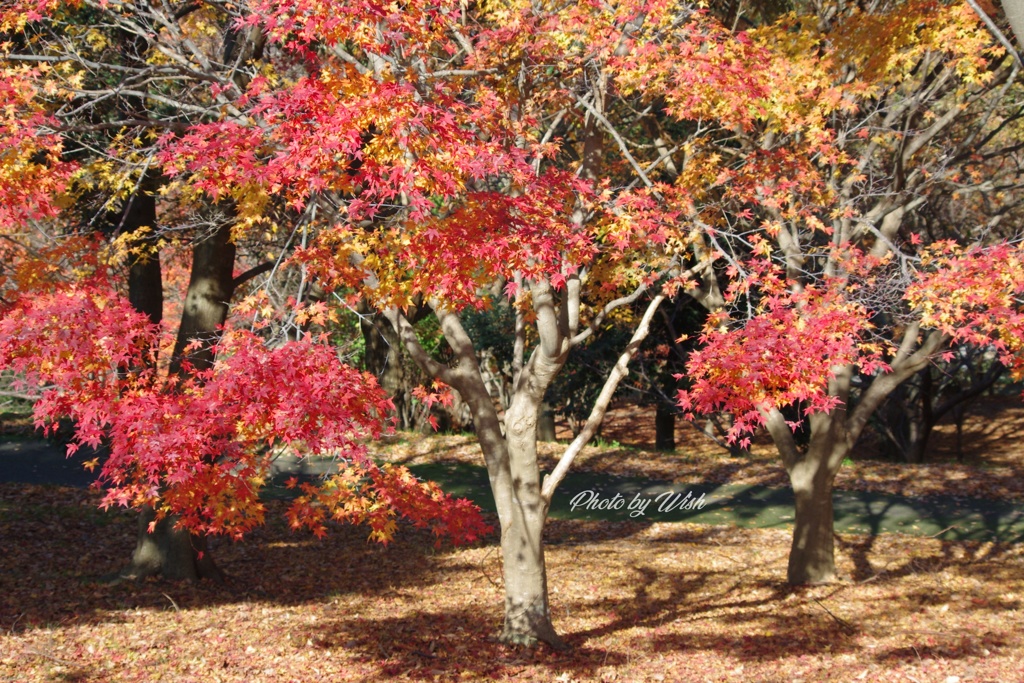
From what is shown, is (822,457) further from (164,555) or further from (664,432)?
(664,432)

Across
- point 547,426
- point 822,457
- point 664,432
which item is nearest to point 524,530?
point 822,457

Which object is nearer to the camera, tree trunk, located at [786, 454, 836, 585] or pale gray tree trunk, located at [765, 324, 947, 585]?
pale gray tree trunk, located at [765, 324, 947, 585]

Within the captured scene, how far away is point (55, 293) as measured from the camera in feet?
23.1

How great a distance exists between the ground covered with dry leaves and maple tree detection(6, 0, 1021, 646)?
94 centimetres

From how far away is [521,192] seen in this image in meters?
7.19

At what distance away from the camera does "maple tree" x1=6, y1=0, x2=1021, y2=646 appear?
6387 mm

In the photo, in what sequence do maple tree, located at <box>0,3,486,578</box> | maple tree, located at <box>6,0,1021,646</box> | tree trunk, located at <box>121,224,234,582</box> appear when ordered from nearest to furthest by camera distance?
maple tree, located at <box>0,3,486,578</box> → maple tree, located at <box>6,0,1021,646</box> → tree trunk, located at <box>121,224,234,582</box>

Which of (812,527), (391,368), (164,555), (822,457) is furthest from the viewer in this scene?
(391,368)

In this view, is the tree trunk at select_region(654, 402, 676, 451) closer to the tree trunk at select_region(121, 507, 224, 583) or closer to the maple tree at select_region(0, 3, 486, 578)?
the tree trunk at select_region(121, 507, 224, 583)

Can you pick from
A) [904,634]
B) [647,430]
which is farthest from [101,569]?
[647,430]

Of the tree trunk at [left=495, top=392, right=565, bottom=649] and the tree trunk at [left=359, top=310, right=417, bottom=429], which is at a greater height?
the tree trunk at [left=359, top=310, right=417, bottom=429]

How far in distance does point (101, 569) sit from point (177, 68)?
5.71 m

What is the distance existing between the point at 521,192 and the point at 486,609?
181 inches

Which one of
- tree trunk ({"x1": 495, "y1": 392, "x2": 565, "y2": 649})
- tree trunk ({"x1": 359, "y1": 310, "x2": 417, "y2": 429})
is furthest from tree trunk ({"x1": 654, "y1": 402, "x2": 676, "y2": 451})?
tree trunk ({"x1": 495, "y1": 392, "x2": 565, "y2": 649})
